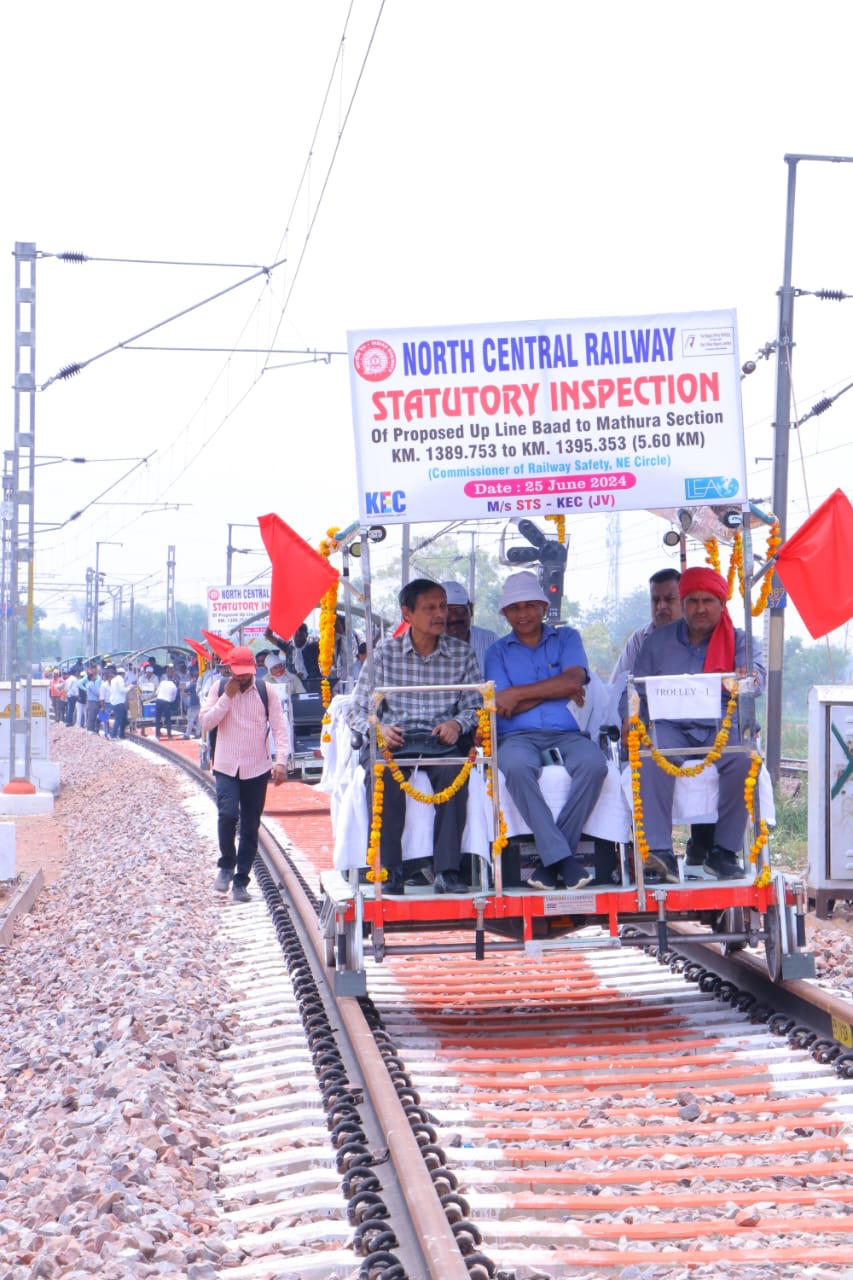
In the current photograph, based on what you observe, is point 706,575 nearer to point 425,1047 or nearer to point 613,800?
point 613,800

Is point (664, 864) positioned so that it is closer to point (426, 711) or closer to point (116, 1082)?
point (426, 711)

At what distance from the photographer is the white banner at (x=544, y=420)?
24.0 feet

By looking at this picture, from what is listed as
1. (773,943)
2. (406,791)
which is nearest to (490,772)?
(406,791)

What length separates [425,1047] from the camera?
24.0 feet

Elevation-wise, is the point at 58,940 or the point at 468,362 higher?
the point at 468,362

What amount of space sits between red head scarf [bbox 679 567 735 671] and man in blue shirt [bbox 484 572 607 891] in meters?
0.62

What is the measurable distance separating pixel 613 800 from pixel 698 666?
0.87 m

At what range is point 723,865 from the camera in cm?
782

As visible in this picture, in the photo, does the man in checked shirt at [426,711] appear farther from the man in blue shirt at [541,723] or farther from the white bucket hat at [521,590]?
the white bucket hat at [521,590]

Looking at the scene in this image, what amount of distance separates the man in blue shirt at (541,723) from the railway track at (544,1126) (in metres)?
0.91

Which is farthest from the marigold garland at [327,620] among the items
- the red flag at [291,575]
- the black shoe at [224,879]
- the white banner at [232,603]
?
the white banner at [232,603]

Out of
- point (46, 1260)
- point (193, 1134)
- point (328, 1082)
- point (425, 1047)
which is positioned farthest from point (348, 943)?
point (46, 1260)

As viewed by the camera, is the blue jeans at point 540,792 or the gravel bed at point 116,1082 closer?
the gravel bed at point 116,1082

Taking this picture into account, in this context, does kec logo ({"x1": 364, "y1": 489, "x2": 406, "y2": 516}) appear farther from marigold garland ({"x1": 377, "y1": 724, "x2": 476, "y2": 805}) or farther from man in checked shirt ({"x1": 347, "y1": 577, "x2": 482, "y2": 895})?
marigold garland ({"x1": 377, "y1": 724, "x2": 476, "y2": 805})
